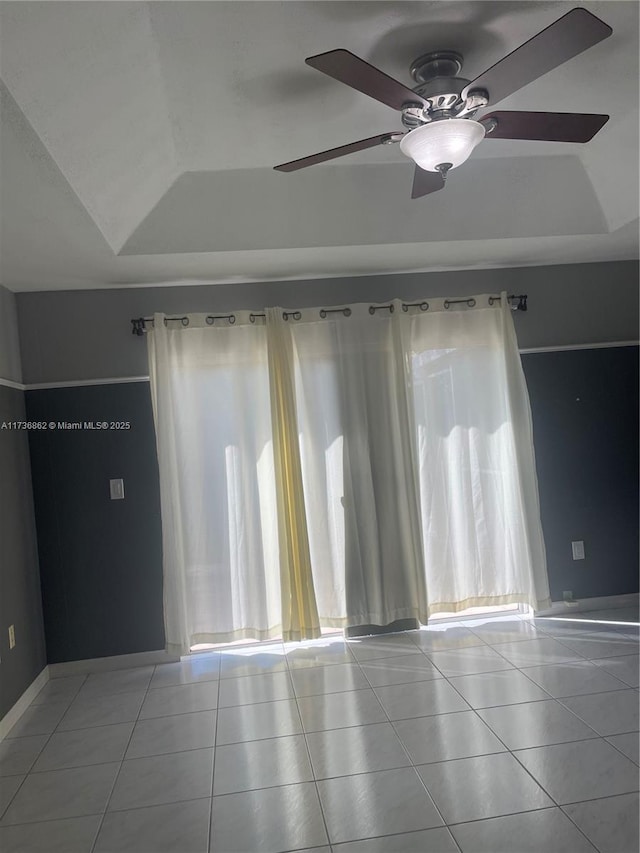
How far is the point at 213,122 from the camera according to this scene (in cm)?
270

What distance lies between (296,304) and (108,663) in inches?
101

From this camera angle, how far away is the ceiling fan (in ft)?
5.62

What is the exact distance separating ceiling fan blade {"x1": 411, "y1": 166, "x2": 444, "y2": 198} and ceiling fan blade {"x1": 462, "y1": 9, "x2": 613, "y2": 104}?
458 millimetres

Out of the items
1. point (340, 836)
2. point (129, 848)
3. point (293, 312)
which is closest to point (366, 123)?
point (293, 312)

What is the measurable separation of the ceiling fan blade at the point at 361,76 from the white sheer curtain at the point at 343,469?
89.1 inches

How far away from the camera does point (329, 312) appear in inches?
166

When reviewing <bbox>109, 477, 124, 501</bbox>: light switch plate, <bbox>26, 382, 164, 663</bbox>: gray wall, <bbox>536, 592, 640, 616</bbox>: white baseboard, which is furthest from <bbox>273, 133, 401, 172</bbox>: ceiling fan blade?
<bbox>536, 592, 640, 616</bbox>: white baseboard

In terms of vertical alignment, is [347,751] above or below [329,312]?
below

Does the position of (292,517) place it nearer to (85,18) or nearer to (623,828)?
(623,828)

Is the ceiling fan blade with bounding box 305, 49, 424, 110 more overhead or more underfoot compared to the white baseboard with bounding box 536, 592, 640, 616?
more overhead

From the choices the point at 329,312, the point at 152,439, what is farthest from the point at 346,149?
the point at 152,439

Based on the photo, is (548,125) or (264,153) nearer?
(548,125)

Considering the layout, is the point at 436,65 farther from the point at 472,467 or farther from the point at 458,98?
the point at 472,467

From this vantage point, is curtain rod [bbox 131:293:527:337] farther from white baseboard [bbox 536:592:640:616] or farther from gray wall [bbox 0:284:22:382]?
white baseboard [bbox 536:592:640:616]
